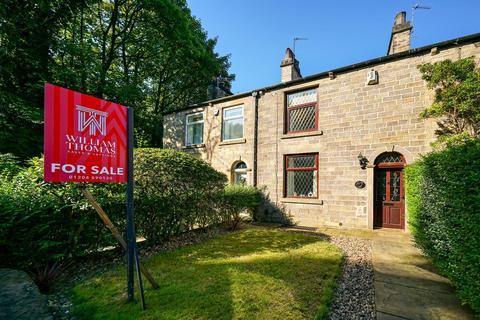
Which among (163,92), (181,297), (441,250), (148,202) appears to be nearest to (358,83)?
(441,250)

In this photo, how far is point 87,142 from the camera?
279 centimetres

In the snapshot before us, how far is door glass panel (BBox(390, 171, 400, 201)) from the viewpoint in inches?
305

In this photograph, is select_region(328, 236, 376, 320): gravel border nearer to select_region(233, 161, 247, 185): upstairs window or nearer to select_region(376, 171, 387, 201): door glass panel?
select_region(376, 171, 387, 201): door glass panel

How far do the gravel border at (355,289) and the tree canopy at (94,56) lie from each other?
11905 mm

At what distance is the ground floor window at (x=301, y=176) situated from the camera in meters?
9.24

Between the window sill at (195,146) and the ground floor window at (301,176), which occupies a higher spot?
the window sill at (195,146)

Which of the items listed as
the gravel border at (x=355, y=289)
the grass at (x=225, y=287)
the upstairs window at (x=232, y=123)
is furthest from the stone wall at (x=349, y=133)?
the grass at (x=225, y=287)

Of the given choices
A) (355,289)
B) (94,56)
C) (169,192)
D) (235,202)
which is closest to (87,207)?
(169,192)

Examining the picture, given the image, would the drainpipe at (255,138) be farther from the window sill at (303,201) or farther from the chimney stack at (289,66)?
the window sill at (303,201)

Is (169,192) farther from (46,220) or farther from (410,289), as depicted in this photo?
(410,289)

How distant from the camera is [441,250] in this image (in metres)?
3.55

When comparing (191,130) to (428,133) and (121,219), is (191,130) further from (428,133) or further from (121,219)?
(428,133)

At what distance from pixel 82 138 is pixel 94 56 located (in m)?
11.8

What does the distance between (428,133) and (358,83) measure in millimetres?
2855
